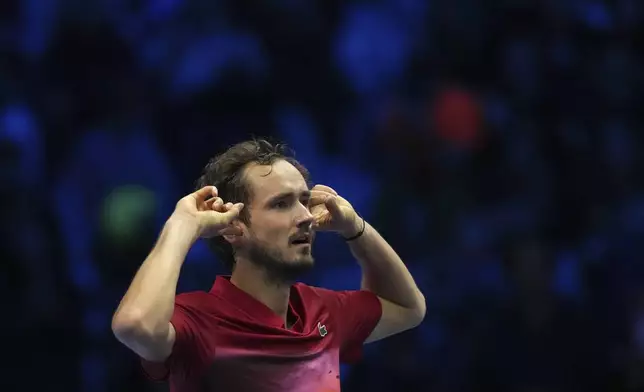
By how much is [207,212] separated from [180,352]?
0.35m

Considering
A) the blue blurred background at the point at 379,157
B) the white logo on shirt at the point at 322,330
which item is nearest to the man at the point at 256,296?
the white logo on shirt at the point at 322,330

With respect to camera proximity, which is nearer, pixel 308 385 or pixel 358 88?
pixel 308 385

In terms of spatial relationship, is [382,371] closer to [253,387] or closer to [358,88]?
[358,88]

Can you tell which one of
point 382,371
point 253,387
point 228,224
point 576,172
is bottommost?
point 253,387

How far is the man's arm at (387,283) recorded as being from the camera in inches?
119

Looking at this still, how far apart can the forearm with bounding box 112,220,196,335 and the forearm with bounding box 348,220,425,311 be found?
2.29ft

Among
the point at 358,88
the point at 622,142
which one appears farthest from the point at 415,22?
the point at 622,142

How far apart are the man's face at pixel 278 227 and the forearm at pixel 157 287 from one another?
276 millimetres

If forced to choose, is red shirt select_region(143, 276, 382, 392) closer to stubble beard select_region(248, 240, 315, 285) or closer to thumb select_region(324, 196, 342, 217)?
stubble beard select_region(248, 240, 315, 285)

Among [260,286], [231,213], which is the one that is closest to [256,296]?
[260,286]

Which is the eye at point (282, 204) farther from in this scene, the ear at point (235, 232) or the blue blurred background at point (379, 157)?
the blue blurred background at point (379, 157)

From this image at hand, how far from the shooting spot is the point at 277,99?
5551mm

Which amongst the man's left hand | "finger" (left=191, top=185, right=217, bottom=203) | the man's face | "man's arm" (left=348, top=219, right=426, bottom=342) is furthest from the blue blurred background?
"finger" (left=191, top=185, right=217, bottom=203)

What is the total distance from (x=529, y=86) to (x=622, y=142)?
0.61 metres
